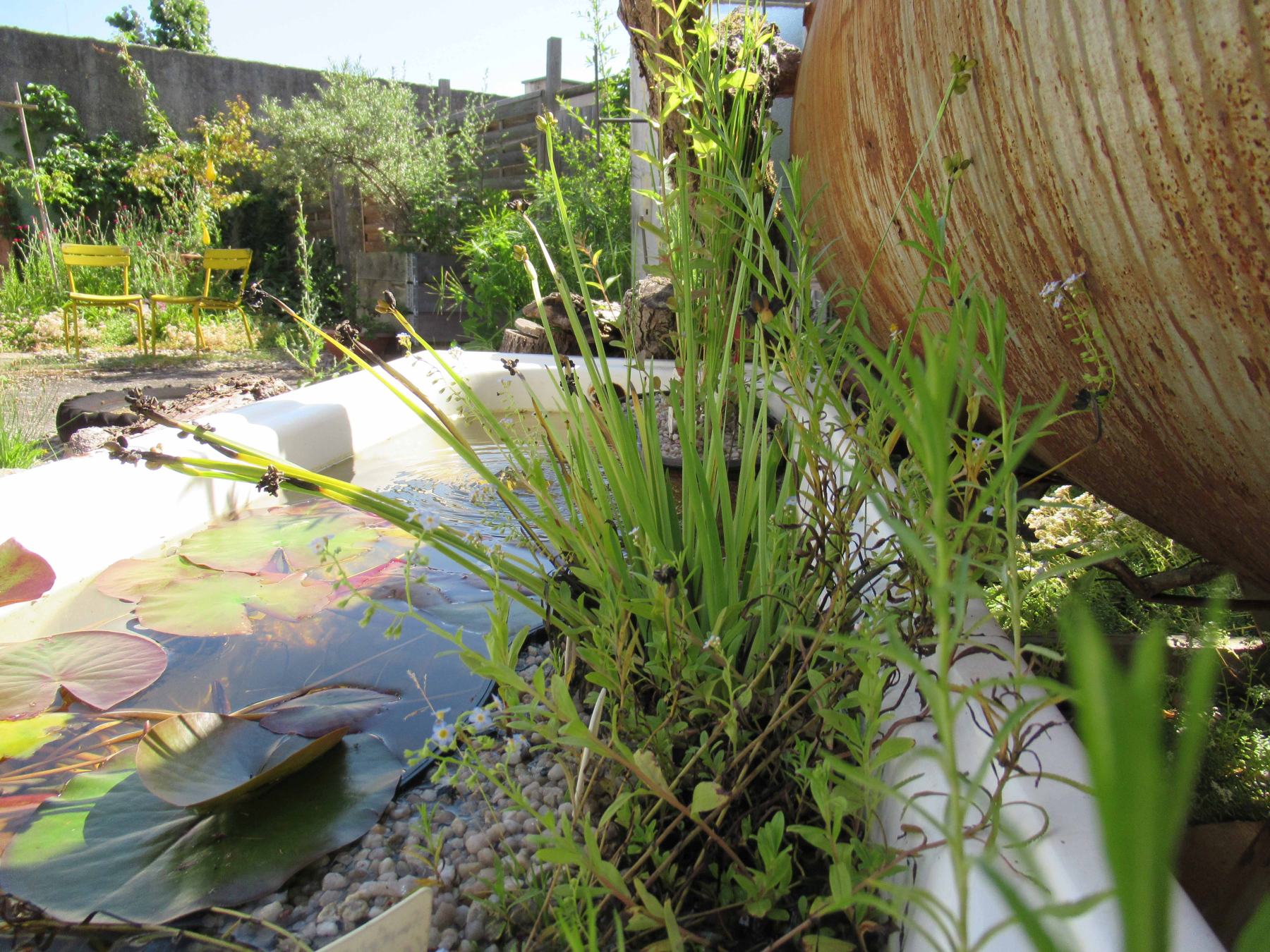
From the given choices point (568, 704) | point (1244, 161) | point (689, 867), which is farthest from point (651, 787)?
point (1244, 161)

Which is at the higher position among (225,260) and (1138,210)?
(1138,210)

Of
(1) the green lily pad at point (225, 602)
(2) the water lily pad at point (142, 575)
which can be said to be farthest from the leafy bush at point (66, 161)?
(1) the green lily pad at point (225, 602)

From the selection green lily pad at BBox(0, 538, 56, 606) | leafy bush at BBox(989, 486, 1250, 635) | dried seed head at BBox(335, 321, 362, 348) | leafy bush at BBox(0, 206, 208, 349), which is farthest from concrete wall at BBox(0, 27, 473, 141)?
leafy bush at BBox(989, 486, 1250, 635)

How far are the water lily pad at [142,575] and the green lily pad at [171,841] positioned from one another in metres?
0.61

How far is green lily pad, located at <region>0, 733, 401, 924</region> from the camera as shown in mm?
842

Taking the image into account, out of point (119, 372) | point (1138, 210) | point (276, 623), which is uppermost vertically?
point (1138, 210)

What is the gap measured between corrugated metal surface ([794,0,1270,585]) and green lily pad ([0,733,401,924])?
958 mm

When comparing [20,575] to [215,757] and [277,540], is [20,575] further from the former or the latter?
[215,757]

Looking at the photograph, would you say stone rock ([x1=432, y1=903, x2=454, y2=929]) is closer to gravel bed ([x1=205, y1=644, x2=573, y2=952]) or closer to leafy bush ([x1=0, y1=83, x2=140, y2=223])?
gravel bed ([x1=205, y1=644, x2=573, y2=952])

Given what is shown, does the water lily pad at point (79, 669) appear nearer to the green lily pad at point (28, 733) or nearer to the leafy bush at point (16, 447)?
the green lily pad at point (28, 733)

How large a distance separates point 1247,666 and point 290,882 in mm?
1240

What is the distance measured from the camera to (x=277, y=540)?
191cm

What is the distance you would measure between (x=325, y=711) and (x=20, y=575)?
0.67m

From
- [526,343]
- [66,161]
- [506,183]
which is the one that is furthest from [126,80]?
[526,343]
